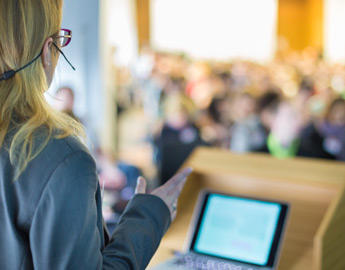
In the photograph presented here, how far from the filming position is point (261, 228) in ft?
3.37

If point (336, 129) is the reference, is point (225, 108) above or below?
above

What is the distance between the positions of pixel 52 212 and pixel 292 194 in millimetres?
851

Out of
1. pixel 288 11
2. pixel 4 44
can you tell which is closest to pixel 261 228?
pixel 4 44

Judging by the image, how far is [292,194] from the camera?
4.00ft

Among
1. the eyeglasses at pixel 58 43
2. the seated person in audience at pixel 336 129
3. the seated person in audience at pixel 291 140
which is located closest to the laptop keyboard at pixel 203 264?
the eyeglasses at pixel 58 43

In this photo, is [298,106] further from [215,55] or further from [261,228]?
[261,228]

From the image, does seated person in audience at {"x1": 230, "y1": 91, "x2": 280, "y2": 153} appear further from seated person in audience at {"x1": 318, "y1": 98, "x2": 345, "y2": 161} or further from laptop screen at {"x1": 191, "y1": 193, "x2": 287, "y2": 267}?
laptop screen at {"x1": 191, "y1": 193, "x2": 287, "y2": 267}

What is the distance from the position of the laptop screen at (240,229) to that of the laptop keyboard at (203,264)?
0.03 meters

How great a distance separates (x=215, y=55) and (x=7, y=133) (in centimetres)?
727

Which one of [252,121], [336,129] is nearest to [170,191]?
[252,121]

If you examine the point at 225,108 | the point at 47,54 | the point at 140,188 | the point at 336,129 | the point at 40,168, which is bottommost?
the point at 336,129

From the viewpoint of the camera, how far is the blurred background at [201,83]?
3396 mm

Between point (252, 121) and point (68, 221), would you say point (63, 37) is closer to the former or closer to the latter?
point (68, 221)

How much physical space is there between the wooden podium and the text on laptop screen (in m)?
0.08
